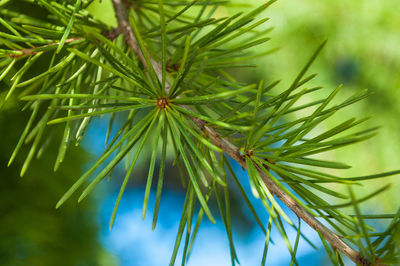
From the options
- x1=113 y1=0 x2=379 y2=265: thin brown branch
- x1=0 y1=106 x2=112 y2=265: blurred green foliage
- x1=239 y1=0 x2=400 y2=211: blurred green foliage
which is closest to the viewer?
x1=113 y1=0 x2=379 y2=265: thin brown branch

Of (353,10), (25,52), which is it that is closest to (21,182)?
(25,52)

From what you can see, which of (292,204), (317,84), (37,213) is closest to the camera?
(292,204)

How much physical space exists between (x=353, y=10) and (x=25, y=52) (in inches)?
28.3

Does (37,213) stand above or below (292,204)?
below

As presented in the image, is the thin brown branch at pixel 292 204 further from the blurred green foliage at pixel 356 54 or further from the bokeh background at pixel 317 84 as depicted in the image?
the blurred green foliage at pixel 356 54

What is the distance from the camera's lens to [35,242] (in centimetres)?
31

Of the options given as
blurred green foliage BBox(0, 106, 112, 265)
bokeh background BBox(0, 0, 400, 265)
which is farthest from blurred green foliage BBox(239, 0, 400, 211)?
blurred green foliage BBox(0, 106, 112, 265)

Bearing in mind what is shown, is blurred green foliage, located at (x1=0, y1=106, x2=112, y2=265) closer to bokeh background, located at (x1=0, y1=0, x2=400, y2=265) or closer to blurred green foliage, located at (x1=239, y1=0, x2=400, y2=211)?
bokeh background, located at (x1=0, y1=0, x2=400, y2=265)

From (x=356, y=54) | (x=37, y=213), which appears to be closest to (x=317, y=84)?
(x=356, y=54)

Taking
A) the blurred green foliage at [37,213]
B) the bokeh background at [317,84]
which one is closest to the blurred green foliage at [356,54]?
the bokeh background at [317,84]

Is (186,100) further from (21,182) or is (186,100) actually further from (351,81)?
(351,81)

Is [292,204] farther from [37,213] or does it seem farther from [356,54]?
[356,54]

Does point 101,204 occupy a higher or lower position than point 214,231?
higher

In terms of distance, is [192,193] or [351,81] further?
[351,81]
